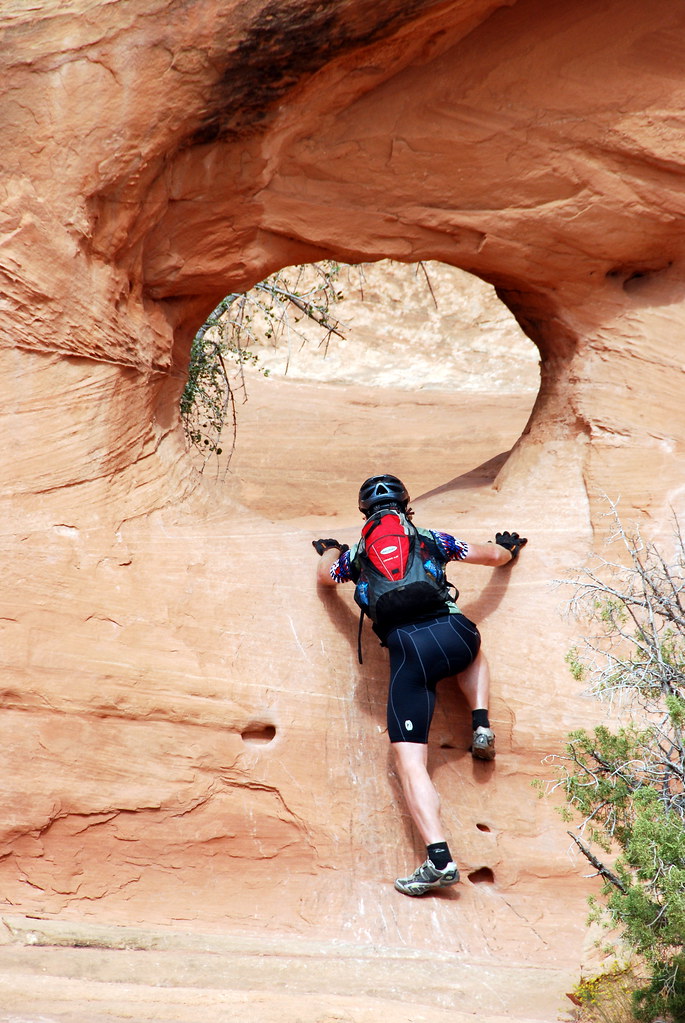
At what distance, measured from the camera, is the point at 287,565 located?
576 centimetres

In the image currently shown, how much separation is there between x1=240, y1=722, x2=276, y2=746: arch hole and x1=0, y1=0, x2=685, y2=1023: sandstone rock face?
2 cm

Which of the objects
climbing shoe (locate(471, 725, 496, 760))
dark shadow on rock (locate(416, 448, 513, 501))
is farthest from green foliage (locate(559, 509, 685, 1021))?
dark shadow on rock (locate(416, 448, 513, 501))

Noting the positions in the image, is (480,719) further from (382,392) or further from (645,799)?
(382,392)

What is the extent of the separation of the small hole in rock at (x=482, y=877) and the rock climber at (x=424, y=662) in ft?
0.86

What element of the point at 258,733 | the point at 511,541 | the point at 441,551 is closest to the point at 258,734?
the point at 258,733

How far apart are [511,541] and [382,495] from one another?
77cm

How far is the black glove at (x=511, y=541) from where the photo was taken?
568cm

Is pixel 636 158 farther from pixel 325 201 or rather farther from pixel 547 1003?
pixel 547 1003

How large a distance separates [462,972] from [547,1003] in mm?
457

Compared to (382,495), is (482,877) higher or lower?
lower

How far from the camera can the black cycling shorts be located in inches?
202

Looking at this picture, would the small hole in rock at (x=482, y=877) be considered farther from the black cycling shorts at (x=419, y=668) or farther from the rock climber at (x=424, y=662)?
the black cycling shorts at (x=419, y=668)

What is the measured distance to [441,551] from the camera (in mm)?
5406

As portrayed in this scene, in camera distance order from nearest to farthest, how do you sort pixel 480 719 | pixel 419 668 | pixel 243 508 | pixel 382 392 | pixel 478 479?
1. pixel 419 668
2. pixel 480 719
3. pixel 243 508
4. pixel 478 479
5. pixel 382 392
